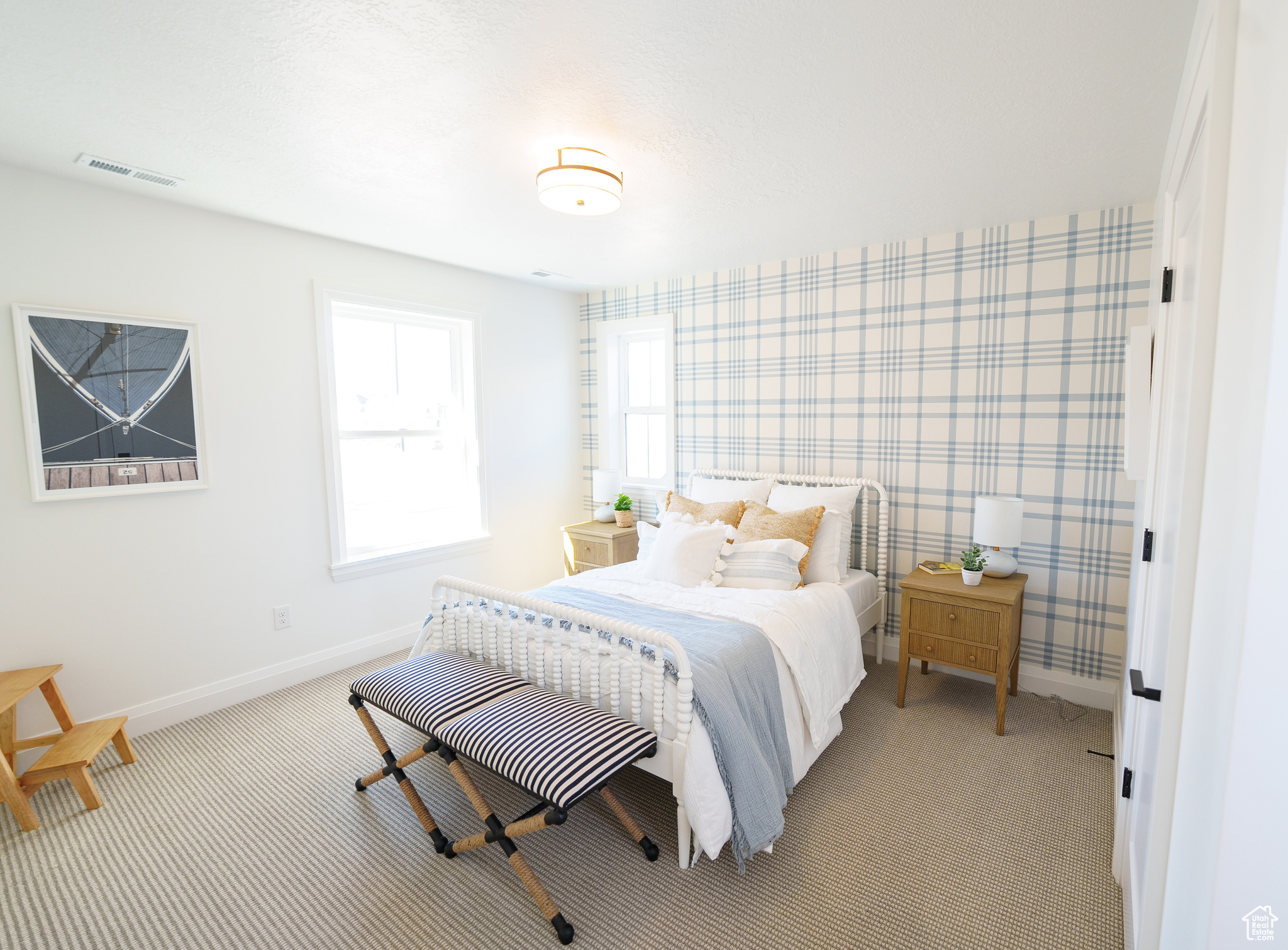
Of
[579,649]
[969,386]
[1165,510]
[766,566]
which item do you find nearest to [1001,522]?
[969,386]

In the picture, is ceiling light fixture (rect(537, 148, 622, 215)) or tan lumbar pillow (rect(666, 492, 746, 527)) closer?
ceiling light fixture (rect(537, 148, 622, 215))

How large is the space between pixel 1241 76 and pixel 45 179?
3836mm

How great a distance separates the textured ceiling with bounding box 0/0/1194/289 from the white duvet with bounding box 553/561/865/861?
186 cm

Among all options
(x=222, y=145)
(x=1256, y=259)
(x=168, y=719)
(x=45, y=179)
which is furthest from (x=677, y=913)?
(x=45, y=179)

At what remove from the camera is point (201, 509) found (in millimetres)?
2998

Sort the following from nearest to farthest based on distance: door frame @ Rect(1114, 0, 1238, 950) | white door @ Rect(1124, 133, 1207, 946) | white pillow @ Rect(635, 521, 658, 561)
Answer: door frame @ Rect(1114, 0, 1238, 950) < white door @ Rect(1124, 133, 1207, 946) < white pillow @ Rect(635, 521, 658, 561)

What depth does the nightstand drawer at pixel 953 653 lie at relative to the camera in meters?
2.82

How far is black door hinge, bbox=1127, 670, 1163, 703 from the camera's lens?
1419 mm

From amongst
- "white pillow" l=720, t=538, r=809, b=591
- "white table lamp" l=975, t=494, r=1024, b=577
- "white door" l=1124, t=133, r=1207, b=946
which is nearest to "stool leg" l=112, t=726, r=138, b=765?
"white pillow" l=720, t=538, r=809, b=591

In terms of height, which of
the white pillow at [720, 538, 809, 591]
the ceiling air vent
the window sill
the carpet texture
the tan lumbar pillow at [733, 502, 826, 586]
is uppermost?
the ceiling air vent

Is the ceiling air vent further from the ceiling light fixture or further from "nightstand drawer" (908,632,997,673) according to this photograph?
"nightstand drawer" (908,632,997,673)

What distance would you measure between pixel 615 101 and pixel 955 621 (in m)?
2.68

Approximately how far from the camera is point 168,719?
293cm

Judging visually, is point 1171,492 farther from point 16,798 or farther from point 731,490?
point 16,798
